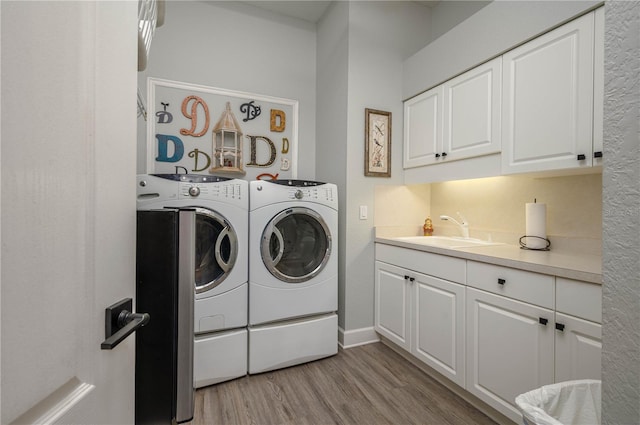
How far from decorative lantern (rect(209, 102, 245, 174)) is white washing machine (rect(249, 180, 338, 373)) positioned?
697 mm

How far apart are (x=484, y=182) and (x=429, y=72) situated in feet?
3.21

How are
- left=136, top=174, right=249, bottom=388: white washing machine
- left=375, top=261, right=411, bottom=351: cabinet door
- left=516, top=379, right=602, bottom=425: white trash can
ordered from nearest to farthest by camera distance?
left=516, top=379, right=602, bottom=425: white trash can → left=136, top=174, right=249, bottom=388: white washing machine → left=375, top=261, right=411, bottom=351: cabinet door

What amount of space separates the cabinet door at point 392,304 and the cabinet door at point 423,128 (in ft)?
3.08

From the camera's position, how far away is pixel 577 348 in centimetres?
126

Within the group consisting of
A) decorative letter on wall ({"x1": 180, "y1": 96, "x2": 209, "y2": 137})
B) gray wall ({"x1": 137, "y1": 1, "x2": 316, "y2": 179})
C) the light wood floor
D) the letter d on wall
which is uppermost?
gray wall ({"x1": 137, "y1": 1, "x2": 316, "y2": 179})

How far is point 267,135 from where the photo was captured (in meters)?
2.90

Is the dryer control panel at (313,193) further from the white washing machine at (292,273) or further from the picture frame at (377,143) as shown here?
the picture frame at (377,143)

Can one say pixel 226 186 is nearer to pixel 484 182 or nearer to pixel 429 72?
pixel 429 72

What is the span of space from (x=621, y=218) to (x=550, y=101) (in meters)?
1.45

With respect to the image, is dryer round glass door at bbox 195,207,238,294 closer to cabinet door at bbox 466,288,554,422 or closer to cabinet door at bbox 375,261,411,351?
cabinet door at bbox 375,261,411,351

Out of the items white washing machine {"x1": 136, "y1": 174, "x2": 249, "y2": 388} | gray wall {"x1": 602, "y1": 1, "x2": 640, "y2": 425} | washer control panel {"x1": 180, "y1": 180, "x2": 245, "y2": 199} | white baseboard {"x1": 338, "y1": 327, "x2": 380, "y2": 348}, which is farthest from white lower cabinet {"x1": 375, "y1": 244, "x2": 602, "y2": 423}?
washer control panel {"x1": 180, "y1": 180, "x2": 245, "y2": 199}

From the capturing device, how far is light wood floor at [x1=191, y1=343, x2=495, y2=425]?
1.66 meters

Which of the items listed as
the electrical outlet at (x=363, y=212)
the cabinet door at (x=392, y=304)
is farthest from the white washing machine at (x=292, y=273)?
the cabinet door at (x=392, y=304)

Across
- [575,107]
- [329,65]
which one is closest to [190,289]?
[575,107]
